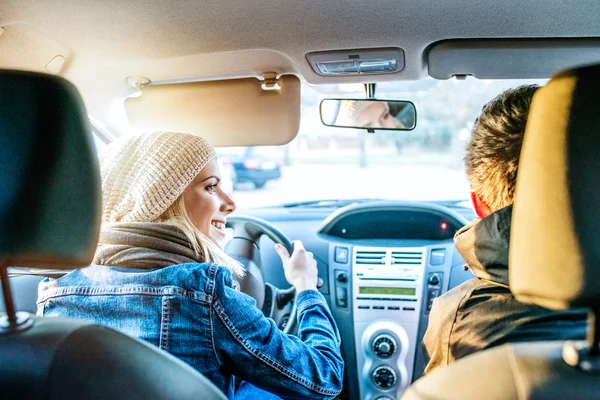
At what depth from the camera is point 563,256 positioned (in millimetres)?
1098

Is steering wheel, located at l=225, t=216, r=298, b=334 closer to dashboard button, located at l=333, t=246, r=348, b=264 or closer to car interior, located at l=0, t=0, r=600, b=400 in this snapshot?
car interior, located at l=0, t=0, r=600, b=400

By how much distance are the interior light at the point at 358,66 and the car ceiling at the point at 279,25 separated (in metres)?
0.08

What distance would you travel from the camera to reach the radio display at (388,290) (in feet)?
11.0

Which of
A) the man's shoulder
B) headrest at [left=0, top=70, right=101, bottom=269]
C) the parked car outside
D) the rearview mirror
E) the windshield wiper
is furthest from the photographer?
the parked car outside

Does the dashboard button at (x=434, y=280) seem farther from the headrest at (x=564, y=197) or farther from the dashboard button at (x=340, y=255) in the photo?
the headrest at (x=564, y=197)

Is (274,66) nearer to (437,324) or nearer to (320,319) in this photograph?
(320,319)

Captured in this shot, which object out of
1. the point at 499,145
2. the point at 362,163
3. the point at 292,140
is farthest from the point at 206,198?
the point at 362,163

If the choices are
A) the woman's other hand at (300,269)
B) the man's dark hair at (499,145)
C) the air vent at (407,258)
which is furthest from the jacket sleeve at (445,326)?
the air vent at (407,258)

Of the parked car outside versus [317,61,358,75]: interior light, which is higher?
[317,61,358,75]: interior light

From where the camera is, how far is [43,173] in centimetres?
134

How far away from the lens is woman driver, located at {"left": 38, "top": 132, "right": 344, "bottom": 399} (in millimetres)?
1842

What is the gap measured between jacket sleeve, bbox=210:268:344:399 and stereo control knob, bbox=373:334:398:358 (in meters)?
1.15

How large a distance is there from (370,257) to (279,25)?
5.10 ft

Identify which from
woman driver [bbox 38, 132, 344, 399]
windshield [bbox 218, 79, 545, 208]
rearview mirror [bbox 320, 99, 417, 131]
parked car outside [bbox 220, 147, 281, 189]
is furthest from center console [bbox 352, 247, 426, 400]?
parked car outside [bbox 220, 147, 281, 189]
